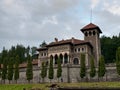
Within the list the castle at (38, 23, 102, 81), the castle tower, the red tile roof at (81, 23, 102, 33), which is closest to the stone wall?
the castle at (38, 23, 102, 81)

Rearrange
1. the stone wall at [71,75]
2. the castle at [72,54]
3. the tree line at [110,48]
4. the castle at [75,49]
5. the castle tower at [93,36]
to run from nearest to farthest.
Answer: the stone wall at [71,75] → the castle at [72,54] → the castle at [75,49] → the castle tower at [93,36] → the tree line at [110,48]

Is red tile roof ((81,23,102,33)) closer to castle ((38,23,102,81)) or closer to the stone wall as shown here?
castle ((38,23,102,81))

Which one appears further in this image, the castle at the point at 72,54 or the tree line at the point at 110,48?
the tree line at the point at 110,48

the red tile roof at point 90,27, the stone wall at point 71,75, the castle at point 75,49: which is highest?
the red tile roof at point 90,27

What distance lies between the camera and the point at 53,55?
6800cm

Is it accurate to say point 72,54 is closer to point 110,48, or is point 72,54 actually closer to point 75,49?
point 75,49

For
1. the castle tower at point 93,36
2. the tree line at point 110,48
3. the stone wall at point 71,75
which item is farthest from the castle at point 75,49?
the tree line at point 110,48

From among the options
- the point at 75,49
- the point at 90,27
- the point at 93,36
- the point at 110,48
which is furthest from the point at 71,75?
the point at 110,48

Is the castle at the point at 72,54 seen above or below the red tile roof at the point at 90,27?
below

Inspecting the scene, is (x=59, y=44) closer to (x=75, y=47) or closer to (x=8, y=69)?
(x=75, y=47)

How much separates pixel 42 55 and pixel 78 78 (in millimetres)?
20475

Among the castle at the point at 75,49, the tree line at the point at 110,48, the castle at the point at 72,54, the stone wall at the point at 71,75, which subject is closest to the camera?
the stone wall at the point at 71,75

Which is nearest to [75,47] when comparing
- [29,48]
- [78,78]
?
[78,78]

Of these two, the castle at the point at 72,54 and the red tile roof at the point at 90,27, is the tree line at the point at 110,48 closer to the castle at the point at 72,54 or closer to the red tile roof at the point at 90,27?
the castle at the point at 72,54
